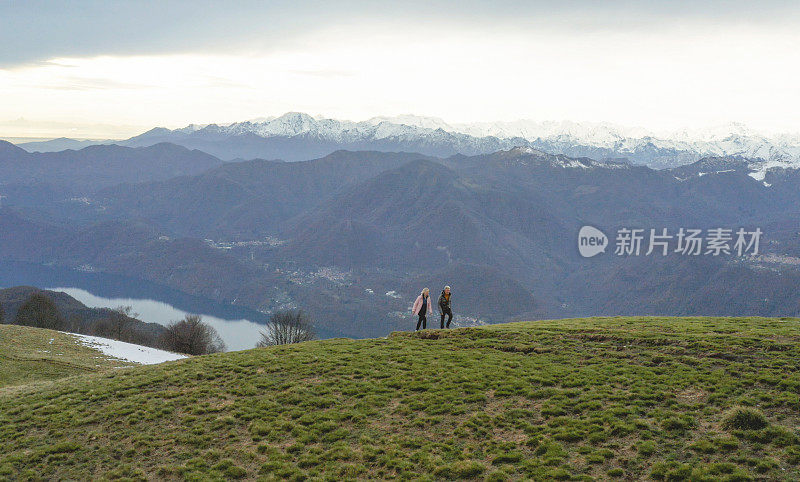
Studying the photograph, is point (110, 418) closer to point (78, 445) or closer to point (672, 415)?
point (78, 445)

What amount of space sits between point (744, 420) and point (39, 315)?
115 m

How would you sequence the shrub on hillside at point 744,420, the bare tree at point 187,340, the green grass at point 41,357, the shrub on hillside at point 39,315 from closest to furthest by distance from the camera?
the shrub on hillside at point 744,420
the green grass at point 41,357
the bare tree at point 187,340
the shrub on hillside at point 39,315

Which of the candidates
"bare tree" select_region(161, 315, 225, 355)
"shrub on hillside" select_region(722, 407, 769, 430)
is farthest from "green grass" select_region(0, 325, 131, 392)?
"shrub on hillside" select_region(722, 407, 769, 430)

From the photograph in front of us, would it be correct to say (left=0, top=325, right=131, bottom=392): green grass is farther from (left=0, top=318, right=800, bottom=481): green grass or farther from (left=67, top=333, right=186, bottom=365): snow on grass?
(left=0, top=318, right=800, bottom=481): green grass

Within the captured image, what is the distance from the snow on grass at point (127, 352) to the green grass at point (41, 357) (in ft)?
4.16

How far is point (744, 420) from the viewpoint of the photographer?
54.5 ft

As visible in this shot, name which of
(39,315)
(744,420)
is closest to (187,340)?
(39,315)

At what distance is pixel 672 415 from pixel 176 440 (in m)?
18.8

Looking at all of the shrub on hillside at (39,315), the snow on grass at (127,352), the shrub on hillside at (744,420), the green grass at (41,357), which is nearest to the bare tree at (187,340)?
the shrub on hillside at (39,315)

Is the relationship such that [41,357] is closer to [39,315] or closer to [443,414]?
[443,414]

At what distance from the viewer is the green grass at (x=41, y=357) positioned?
120ft

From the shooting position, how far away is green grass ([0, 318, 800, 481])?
15.8 metres

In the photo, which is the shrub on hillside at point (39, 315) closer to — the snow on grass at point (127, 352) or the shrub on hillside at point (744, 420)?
the snow on grass at point (127, 352)

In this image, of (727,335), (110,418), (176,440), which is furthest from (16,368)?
(727,335)
